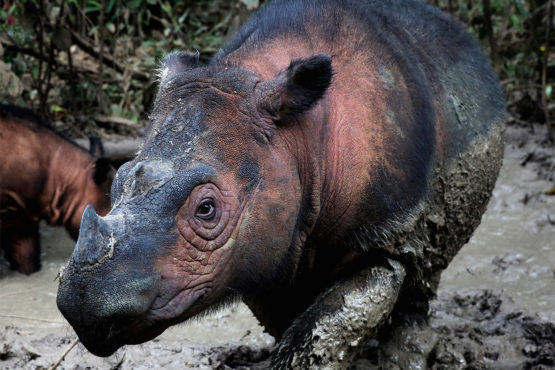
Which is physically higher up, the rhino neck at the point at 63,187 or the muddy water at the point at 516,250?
the rhino neck at the point at 63,187

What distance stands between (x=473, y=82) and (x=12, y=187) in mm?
3520

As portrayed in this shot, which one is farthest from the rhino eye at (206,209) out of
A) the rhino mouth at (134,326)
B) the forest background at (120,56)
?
the forest background at (120,56)

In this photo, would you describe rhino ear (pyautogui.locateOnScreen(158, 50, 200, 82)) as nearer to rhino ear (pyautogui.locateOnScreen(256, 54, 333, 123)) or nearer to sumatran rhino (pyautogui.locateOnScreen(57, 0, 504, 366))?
sumatran rhino (pyautogui.locateOnScreen(57, 0, 504, 366))

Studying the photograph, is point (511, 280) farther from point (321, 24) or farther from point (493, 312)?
point (321, 24)

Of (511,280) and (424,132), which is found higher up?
(424,132)

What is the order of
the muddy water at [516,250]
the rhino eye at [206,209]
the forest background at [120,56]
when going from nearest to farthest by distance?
the rhino eye at [206,209], the muddy water at [516,250], the forest background at [120,56]

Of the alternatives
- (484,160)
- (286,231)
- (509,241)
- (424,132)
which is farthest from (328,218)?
(509,241)

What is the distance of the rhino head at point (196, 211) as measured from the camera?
2273 mm

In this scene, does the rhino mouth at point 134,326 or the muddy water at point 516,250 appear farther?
the muddy water at point 516,250

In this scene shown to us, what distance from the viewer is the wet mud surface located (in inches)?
147

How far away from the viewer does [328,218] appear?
306 centimetres

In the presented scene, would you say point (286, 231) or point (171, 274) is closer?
point (171, 274)

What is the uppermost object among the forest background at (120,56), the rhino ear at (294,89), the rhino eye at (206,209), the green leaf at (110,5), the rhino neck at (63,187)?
the rhino ear at (294,89)

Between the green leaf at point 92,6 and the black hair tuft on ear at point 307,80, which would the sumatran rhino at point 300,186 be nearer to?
the black hair tuft on ear at point 307,80
